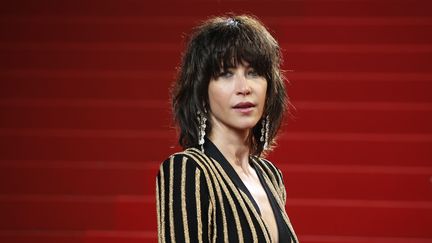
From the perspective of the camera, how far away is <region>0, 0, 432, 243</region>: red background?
13.8 feet

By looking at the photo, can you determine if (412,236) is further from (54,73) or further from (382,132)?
(54,73)

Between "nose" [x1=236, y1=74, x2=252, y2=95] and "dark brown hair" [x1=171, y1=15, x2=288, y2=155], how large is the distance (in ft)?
0.11

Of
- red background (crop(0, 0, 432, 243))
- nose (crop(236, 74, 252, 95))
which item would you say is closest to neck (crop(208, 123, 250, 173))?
nose (crop(236, 74, 252, 95))

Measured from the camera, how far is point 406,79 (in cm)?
423

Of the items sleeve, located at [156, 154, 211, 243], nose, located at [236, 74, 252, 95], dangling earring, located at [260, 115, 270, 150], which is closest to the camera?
sleeve, located at [156, 154, 211, 243]

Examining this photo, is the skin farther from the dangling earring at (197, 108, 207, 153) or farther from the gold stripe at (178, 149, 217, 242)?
the gold stripe at (178, 149, 217, 242)

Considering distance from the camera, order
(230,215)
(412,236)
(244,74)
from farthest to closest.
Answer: (412,236) < (244,74) < (230,215)

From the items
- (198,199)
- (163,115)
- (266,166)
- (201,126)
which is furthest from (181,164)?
(163,115)

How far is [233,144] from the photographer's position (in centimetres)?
192

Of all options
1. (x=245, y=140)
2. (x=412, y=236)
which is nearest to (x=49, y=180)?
(x=412, y=236)

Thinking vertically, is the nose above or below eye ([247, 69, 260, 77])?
below

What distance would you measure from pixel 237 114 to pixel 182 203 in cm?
27

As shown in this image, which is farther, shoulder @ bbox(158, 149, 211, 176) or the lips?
the lips

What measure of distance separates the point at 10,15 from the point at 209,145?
2.73 meters
